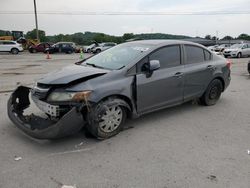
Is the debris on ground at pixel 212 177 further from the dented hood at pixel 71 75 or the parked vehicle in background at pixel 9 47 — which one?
the parked vehicle in background at pixel 9 47

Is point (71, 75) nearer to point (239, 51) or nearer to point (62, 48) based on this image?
point (239, 51)

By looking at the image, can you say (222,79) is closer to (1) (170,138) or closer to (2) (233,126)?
(2) (233,126)

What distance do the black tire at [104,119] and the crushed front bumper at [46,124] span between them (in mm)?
206

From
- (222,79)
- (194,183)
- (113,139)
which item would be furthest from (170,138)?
(222,79)

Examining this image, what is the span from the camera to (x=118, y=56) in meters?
5.09

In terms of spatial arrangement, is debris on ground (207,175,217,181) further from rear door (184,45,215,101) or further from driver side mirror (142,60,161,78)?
rear door (184,45,215,101)

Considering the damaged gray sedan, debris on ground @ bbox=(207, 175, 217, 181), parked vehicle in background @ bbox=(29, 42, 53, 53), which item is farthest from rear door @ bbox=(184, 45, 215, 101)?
parked vehicle in background @ bbox=(29, 42, 53, 53)

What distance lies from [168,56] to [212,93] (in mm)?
1820

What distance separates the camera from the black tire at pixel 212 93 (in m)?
6.24

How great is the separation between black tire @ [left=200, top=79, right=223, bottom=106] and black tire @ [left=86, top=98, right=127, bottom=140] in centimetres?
254

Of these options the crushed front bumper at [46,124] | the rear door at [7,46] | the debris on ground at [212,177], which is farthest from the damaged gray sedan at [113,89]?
the rear door at [7,46]

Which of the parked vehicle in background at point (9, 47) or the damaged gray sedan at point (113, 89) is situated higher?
the parked vehicle in background at point (9, 47)

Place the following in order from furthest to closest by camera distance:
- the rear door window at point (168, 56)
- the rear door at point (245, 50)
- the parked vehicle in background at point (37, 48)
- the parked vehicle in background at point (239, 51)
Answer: the parked vehicle in background at point (37, 48) → the rear door at point (245, 50) → the parked vehicle in background at point (239, 51) → the rear door window at point (168, 56)

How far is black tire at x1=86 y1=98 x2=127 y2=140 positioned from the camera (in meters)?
4.09
